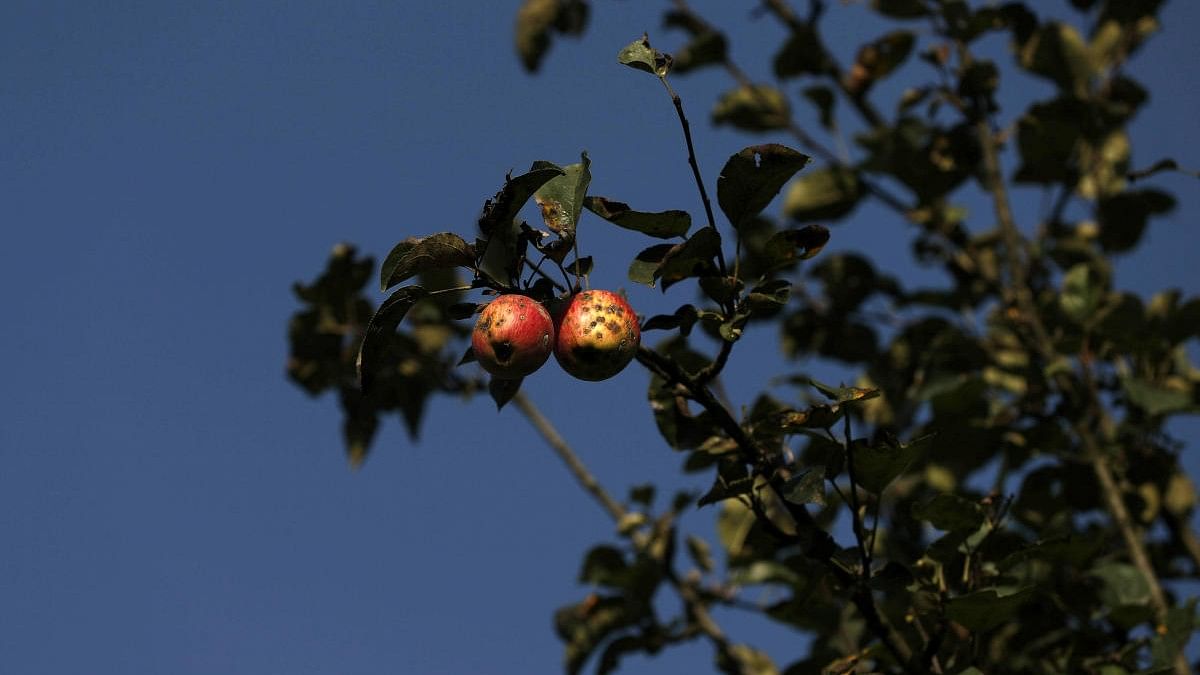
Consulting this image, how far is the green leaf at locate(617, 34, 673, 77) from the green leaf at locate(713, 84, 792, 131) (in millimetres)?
2586

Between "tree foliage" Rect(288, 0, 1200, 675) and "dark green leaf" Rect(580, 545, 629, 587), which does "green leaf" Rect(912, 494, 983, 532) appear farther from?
"dark green leaf" Rect(580, 545, 629, 587)

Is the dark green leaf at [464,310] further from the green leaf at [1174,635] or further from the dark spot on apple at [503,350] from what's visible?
the green leaf at [1174,635]

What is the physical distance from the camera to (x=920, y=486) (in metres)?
3.46

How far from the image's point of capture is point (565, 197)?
4.86 ft

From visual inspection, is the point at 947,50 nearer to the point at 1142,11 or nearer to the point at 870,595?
the point at 1142,11

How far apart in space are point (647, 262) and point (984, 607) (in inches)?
22.7

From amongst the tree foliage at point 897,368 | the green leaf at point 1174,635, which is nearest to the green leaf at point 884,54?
the tree foliage at point 897,368

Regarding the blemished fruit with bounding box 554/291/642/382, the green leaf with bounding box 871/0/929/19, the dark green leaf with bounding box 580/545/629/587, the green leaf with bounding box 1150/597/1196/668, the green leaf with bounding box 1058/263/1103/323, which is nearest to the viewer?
the blemished fruit with bounding box 554/291/642/382

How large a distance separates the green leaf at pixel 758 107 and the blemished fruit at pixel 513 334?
2.72m

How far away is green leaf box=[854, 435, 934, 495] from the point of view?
59.9 inches

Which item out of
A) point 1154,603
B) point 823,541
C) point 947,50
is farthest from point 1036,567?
point 947,50

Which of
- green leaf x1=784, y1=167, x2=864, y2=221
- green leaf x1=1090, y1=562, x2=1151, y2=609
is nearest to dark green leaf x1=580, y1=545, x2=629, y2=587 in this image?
green leaf x1=1090, y1=562, x2=1151, y2=609

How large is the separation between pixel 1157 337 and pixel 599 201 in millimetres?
1957

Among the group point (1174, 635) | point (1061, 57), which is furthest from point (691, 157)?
point (1061, 57)
